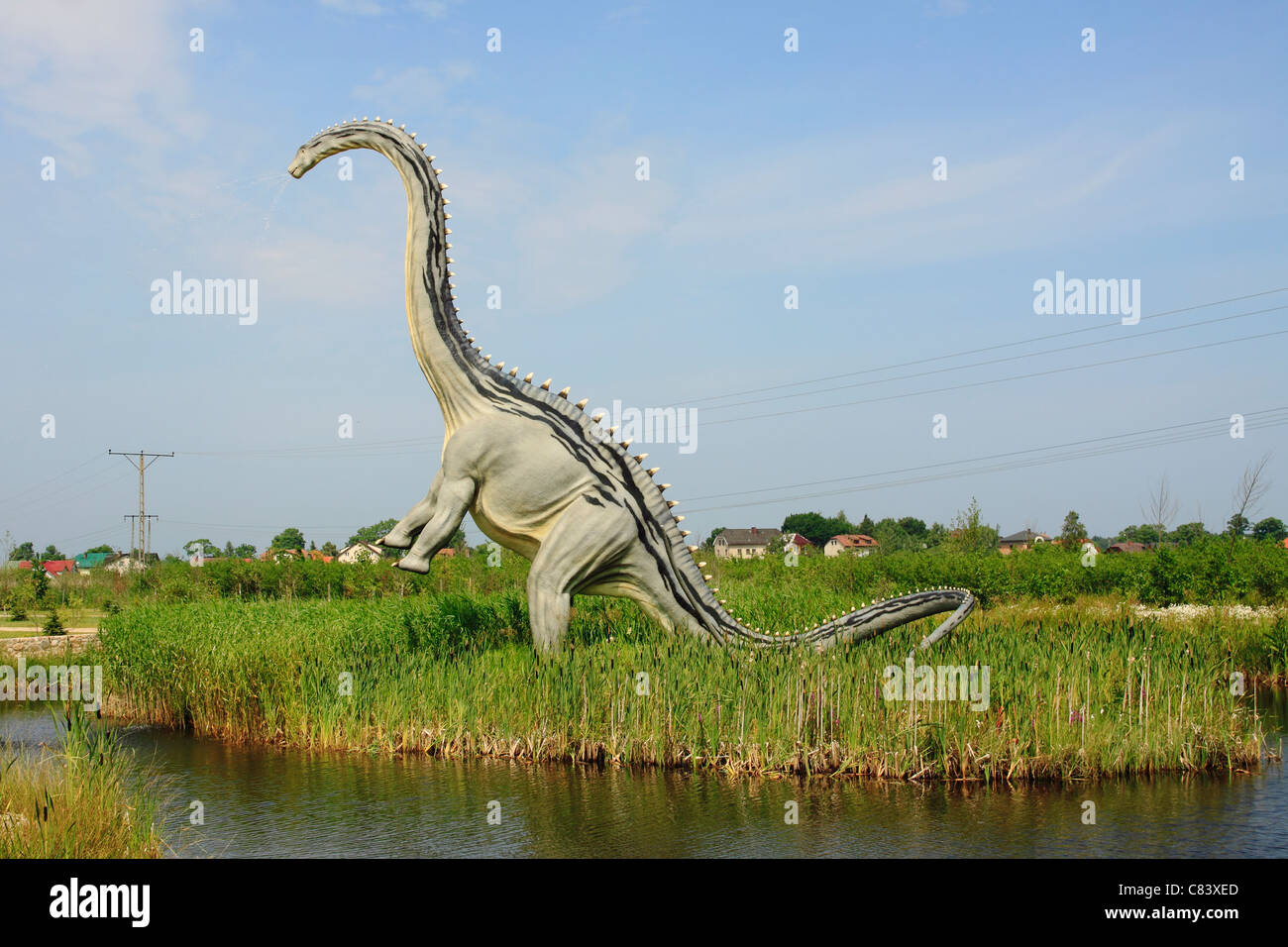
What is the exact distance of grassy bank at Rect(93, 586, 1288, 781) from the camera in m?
8.04

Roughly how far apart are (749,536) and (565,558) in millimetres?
92104

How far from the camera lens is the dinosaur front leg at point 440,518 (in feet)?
30.8

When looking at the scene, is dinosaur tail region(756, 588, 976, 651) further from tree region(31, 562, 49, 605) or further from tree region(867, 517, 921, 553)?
tree region(867, 517, 921, 553)

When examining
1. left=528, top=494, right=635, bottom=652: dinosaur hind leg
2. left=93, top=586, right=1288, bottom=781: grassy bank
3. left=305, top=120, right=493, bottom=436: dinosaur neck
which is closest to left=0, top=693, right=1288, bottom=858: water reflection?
left=93, top=586, right=1288, bottom=781: grassy bank

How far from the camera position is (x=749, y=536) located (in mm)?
100812

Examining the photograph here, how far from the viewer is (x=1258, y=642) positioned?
13523mm

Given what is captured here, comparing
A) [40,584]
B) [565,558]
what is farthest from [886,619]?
[40,584]

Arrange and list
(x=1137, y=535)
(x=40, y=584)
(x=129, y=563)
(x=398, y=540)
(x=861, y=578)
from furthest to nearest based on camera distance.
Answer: (x=1137, y=535) < (x=129, y=563) < (x=861, y=578) < (x=40, y=584) < (x=398, y=540)

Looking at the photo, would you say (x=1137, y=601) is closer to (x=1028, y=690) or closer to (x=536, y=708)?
(x=1028, y=690)

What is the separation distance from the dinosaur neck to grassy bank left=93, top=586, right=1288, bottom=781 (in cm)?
259

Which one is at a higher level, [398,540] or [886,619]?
[398,540]

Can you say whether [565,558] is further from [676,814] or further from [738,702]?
[676,814]

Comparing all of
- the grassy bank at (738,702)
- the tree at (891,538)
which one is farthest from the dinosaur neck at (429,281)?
the tree at (891,538)

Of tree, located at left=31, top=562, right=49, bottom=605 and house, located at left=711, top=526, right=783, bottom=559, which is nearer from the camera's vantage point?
tree, located at left=31, top=562, right=49, bottom=605
